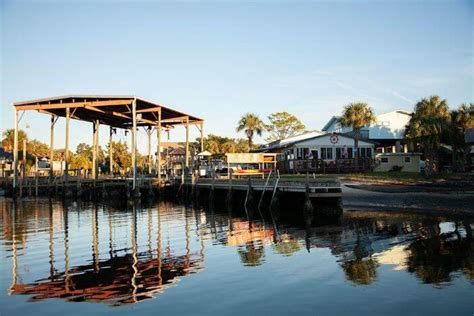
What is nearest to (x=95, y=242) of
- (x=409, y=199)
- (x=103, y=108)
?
(x=409, y=199)

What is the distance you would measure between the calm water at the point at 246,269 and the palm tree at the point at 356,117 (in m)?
24.7

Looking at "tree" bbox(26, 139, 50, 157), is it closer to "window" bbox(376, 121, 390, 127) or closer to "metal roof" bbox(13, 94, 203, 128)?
"metal roof" bbox(13, 94, 203, 128)

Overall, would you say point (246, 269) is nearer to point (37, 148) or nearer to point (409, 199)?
point (409, 199)

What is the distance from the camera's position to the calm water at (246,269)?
398 inches

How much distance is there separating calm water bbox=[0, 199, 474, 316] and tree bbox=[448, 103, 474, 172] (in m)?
25.0

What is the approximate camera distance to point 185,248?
1753 cm

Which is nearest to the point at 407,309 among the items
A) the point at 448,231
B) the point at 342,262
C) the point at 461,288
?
the point at 461,288

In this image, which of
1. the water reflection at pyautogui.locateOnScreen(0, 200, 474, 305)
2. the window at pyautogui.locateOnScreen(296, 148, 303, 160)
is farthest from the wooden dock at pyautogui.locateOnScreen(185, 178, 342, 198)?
the window at pyautogui.locateOnScreen(296, 148, 303, 160)

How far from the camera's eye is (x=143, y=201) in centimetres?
4359

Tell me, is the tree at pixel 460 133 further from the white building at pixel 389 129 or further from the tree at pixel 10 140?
the tree at pixel 10 140

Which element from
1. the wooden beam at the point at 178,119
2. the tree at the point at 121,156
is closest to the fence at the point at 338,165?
the wooden beam at the point at 178,119

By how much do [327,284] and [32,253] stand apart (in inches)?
456

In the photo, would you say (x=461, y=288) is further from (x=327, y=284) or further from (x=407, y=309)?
(x=327, y=284)

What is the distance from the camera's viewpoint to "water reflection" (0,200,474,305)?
40.0 ft
